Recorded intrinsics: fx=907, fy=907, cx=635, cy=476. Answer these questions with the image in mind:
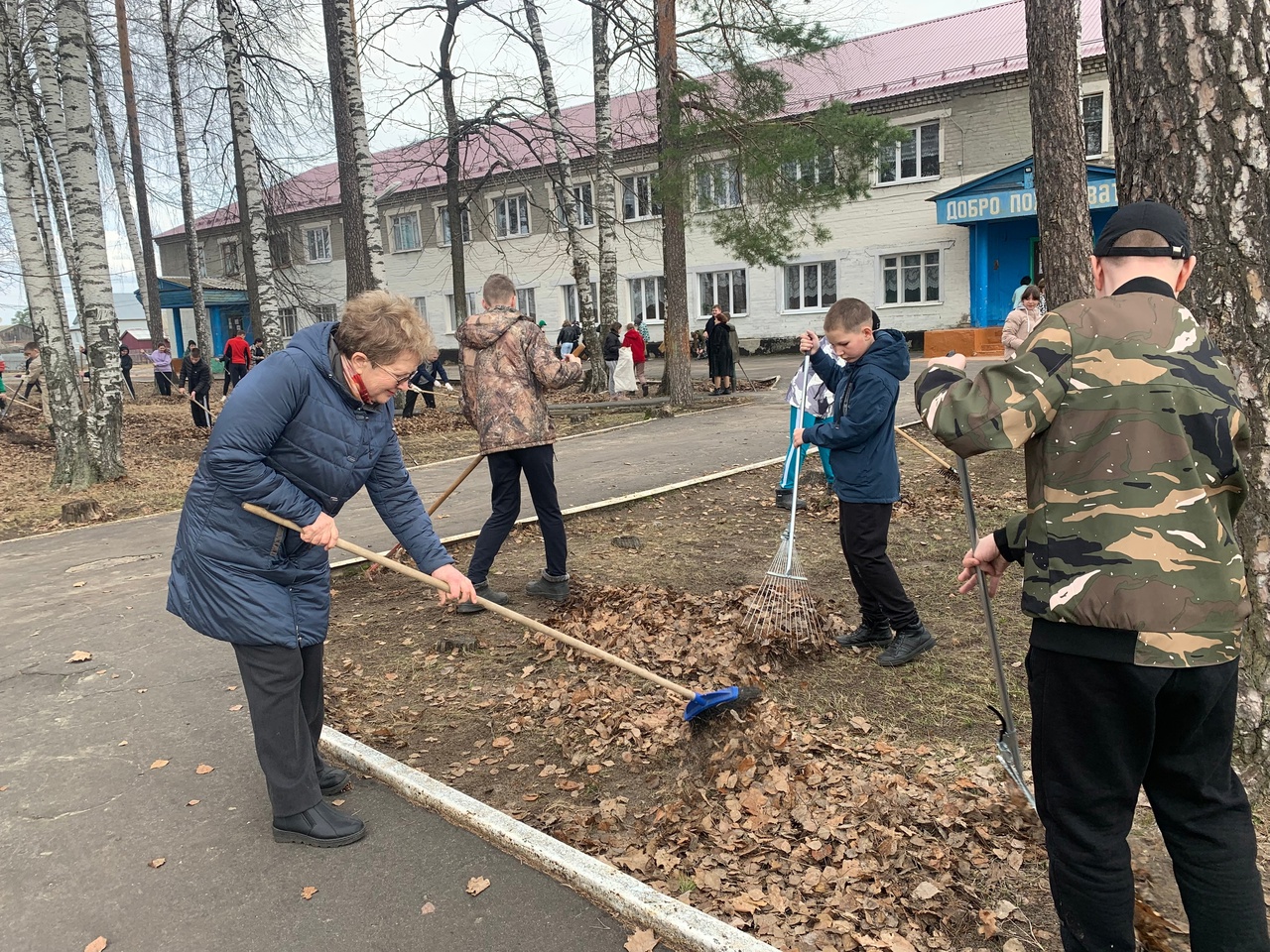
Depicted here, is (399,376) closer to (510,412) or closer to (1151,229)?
(1151,229)

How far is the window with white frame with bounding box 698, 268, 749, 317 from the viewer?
105ft

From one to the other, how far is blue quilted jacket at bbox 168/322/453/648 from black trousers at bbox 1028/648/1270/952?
2.33 meters

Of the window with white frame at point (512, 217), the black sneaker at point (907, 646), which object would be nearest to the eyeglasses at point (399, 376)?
the black sneaker at point (907, 646)

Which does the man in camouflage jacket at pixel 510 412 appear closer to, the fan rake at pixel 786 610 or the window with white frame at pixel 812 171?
the fan rake at pixel 786 610

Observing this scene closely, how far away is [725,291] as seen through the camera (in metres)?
32.6

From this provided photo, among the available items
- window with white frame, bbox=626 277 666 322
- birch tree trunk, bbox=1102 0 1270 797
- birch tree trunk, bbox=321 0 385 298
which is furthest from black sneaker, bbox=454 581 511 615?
window with white frame, bbox=626 277 666 322

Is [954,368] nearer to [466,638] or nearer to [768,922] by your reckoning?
[768,922]

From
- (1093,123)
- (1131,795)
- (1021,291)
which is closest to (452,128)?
(1021,291)

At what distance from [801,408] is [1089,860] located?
593 cm

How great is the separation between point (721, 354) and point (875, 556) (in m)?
14.9

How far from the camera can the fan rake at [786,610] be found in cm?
485

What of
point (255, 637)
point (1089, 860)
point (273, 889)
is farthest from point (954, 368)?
point (273, 889)

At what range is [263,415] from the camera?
299 centimetres

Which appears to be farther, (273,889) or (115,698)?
(115,698)
